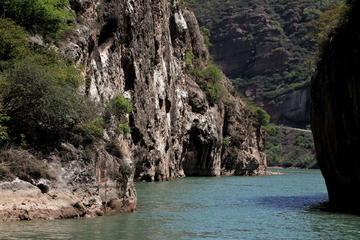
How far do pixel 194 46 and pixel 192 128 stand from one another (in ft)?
73.0

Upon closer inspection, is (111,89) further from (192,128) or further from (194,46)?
(194,46)

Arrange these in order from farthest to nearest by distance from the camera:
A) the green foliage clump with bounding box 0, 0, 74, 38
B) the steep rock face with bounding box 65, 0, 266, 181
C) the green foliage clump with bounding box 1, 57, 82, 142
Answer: the steep rock face with bounding box 65, 0, 266, 181 → the green foliage clump with bounding box 0, 0, 74, 38 → the green foliage clump with bounding box 1, 57, 82, 142

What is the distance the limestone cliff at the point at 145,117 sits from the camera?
53.3ft

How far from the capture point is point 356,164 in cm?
1947

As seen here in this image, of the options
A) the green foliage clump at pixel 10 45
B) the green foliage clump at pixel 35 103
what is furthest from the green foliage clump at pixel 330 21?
the green foliage clump at pixel 10 45

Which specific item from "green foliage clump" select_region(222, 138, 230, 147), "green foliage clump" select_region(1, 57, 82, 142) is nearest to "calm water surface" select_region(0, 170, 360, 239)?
"green foliage clump" select_region(1, 57, 82, 142)

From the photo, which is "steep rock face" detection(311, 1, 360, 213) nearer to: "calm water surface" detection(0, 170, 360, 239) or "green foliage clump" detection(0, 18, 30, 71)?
"calm water surface" detection(0, 170, 360, 239)

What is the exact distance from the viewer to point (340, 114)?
67.0 ft

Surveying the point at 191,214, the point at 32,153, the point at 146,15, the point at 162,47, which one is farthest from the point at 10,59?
the point at 162,47

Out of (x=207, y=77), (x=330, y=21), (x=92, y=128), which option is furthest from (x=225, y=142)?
(x=92, y=128)

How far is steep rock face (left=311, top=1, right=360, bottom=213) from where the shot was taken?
62.1 ft

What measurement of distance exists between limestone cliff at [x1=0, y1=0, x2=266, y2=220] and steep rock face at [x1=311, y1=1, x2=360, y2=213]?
11.5 m

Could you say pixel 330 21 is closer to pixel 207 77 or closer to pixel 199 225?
pixel 199 225

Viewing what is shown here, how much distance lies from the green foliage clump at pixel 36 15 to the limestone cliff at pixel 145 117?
1.31 metres
